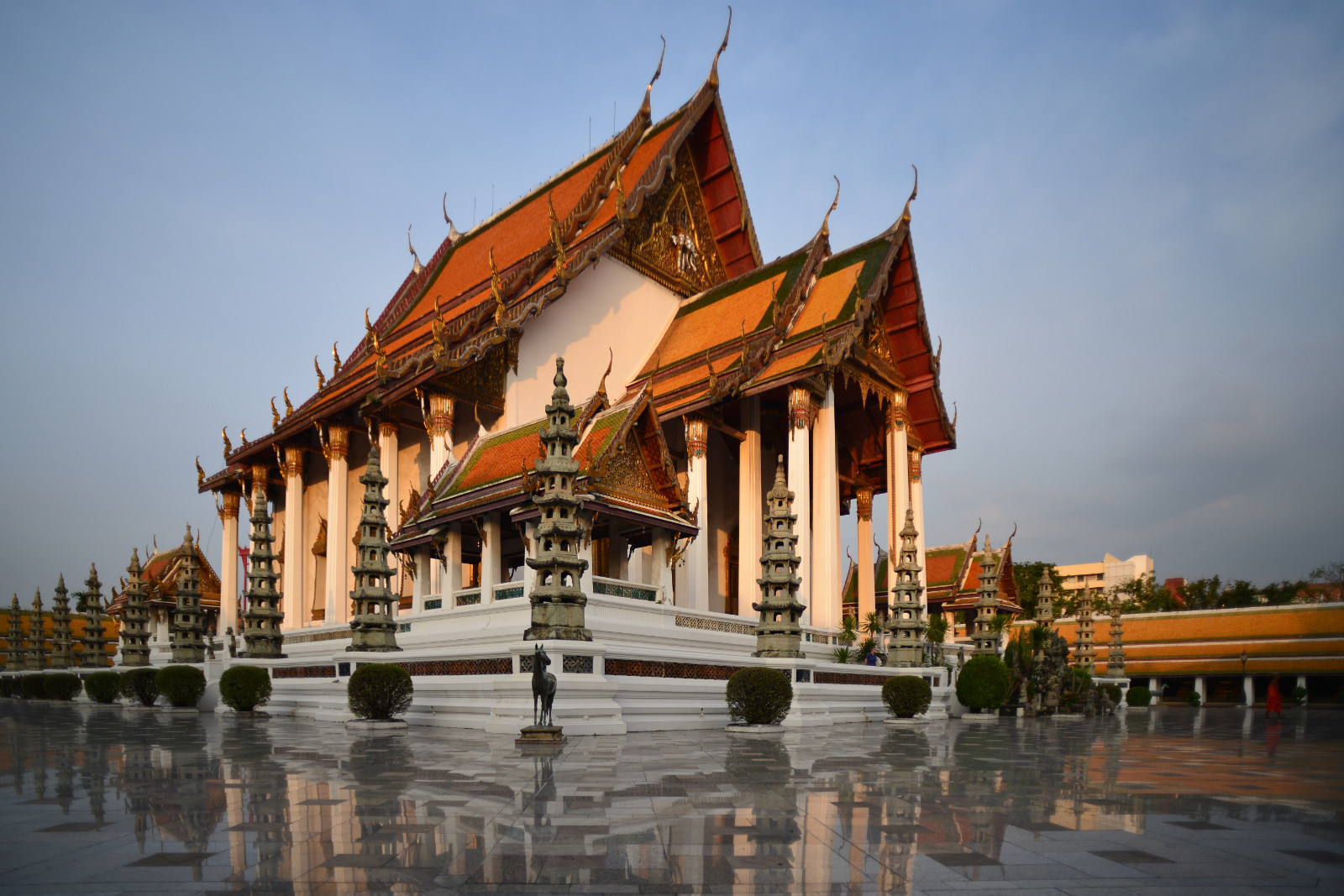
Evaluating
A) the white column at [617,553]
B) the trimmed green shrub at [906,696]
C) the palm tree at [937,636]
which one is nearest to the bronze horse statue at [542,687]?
the trimmed green shrub at [906,696]

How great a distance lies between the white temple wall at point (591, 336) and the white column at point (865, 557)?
7.99 m

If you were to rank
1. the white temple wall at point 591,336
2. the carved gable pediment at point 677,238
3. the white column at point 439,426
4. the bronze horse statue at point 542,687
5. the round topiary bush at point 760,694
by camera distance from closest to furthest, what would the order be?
the bronze horse statue at point 542,687
the round topiary bush at point 760,694
the white column at point 439,426
the white temple wall at point 591,336
the carved gable pediment at point 677,238

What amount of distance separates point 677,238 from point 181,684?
54.1 ft

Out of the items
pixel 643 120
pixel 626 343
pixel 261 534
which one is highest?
pixel 643 120

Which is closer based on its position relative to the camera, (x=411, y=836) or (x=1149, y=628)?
(x=411, y=836)

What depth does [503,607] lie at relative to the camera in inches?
594

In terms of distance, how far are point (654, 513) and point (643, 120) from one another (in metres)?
12.7

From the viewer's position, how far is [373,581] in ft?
47.7

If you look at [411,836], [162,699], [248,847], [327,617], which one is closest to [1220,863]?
[411,836]

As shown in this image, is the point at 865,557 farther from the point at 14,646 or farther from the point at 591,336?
the point at 14,646

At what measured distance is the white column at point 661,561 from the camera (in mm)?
16297

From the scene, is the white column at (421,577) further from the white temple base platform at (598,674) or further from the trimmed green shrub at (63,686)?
the trimmed green shrub at (63,686)

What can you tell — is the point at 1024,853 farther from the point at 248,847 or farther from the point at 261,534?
the point at 261,534

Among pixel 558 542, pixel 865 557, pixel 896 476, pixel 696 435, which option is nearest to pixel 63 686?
pixel 696 435
